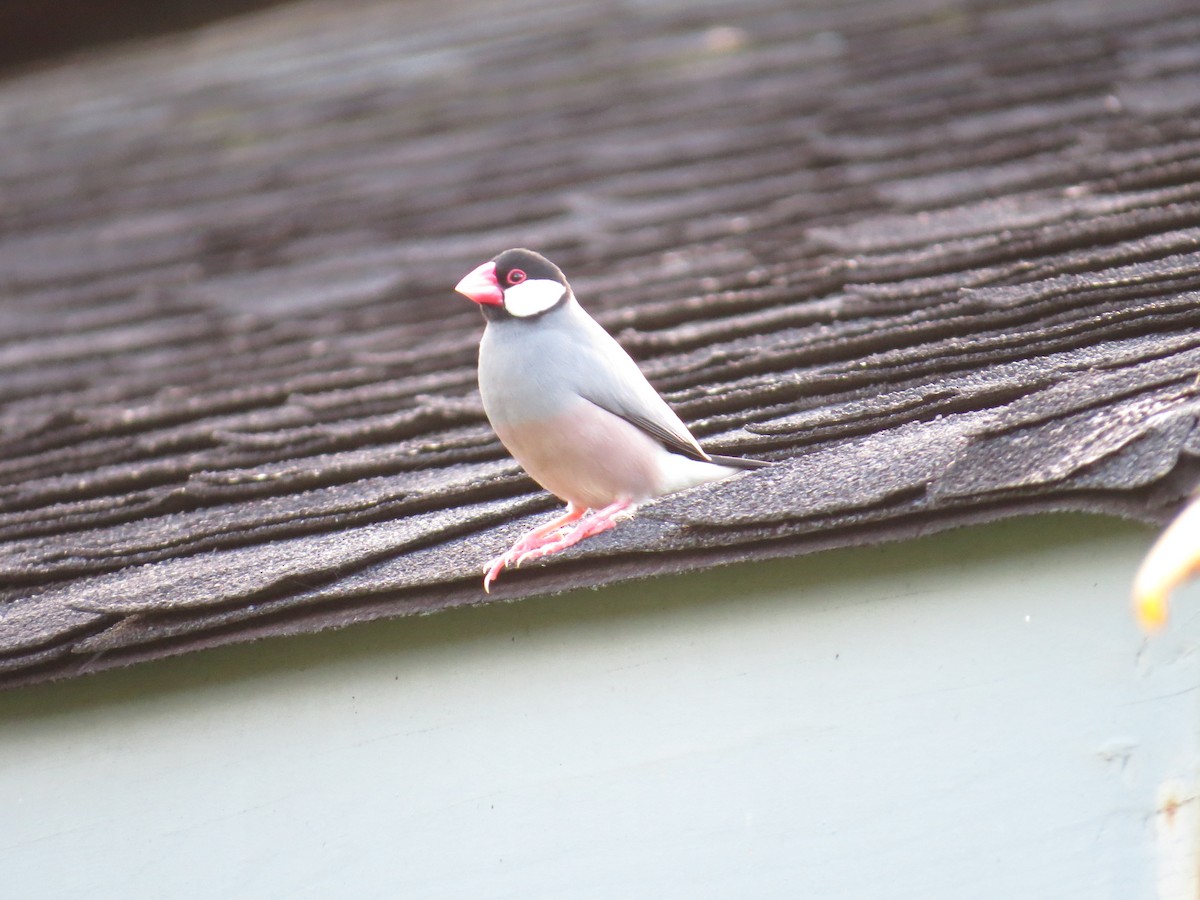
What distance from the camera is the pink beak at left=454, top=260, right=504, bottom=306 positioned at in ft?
8.76

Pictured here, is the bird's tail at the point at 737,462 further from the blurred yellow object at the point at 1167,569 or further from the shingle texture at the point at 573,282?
the blurred yellow object at the point at 1167,569

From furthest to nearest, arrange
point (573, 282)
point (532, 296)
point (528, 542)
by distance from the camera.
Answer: point (573, 282) < point (532, 296) < point (528, 542)

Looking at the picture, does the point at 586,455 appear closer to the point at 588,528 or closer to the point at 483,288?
the point at 588,528

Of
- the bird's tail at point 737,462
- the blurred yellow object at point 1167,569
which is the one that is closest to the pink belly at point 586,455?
the bird's tail at point 737,462

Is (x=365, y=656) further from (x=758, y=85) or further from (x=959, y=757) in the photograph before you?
(x=758, y=85)

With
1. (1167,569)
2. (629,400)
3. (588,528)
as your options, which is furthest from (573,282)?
(1167,569)

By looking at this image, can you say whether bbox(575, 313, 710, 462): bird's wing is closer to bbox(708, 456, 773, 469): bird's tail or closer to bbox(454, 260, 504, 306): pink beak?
bbox(708, 456, 773, 469): bird's tail

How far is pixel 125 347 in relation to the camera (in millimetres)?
4191

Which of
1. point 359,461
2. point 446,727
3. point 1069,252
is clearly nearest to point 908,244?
point 1069,252

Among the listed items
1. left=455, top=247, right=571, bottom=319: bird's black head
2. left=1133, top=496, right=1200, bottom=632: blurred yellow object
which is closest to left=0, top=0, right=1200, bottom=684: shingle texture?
left=455, top=247, right=571, bottom=319: bird's black head

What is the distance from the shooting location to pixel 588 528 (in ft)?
7.50

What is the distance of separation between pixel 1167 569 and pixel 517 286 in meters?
1.65

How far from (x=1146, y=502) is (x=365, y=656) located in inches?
53.4

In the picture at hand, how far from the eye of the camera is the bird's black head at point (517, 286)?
2.66 metres
